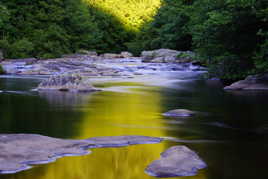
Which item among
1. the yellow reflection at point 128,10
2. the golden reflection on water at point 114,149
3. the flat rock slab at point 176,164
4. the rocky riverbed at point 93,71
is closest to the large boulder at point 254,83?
the rocky riverbed at point 93,71

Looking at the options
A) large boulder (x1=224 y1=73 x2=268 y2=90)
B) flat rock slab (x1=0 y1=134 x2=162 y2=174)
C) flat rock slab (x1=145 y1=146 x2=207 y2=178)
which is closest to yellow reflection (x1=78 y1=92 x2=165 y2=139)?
flat rock slab (x1=0 y1=134 x2=162 y2=174)

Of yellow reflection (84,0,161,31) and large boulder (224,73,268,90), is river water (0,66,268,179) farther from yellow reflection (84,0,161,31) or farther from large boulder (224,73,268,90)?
yellow reflection (84,0,161,31)

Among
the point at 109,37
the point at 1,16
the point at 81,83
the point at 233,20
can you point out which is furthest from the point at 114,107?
the point at 109,37

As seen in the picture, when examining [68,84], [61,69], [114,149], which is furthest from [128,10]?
[114,149]

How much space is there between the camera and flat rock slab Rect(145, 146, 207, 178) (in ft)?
15.6

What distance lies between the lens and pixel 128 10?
63812 mm

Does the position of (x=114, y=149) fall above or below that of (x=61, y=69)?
below

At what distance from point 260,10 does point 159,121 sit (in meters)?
5.68

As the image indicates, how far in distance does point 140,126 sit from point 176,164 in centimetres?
270

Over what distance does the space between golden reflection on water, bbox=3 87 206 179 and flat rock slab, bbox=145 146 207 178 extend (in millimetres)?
110

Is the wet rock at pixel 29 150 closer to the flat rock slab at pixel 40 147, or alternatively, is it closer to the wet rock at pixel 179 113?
the flat rock slab at pixel 40 147

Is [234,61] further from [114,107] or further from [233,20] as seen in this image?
[114,107]

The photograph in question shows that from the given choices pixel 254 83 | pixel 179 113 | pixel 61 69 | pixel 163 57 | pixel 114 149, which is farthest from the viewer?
pixel 163 57

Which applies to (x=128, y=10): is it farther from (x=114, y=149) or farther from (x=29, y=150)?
(x=29, y=150)
